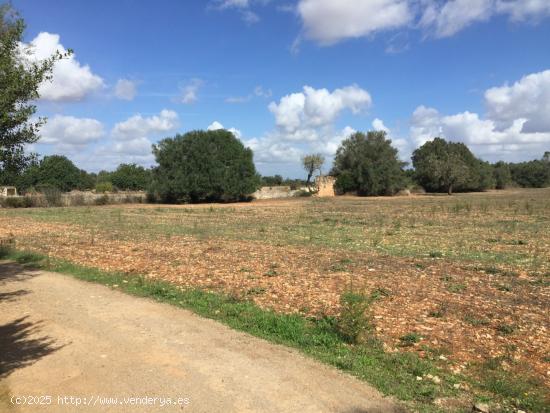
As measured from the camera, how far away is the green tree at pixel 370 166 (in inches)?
2758

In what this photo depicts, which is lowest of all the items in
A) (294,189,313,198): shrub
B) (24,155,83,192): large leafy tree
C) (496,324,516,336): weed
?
(496,324,516,336): weed

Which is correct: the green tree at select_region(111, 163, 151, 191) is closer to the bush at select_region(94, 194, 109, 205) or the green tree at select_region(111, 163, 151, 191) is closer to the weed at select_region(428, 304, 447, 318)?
the bush at select_region(94, 194, 109, 205)

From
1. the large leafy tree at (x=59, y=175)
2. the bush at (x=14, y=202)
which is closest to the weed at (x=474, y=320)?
the bush at (x=14, y=202)

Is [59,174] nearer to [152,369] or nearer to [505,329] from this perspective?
[152,369]

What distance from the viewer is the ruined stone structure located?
234ft

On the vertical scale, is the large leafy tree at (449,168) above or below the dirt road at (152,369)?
above

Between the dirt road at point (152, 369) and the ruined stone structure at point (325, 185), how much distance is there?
6352 cm

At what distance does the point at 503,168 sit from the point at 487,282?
10641 centimetres

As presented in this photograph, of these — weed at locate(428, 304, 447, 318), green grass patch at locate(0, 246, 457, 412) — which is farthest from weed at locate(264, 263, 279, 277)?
weed at locate(428, 304, 447, 318)

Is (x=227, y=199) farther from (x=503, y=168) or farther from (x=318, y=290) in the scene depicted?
(x=503, y=168)

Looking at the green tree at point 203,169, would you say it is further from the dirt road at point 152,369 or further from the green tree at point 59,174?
the dirt road at point 152,369

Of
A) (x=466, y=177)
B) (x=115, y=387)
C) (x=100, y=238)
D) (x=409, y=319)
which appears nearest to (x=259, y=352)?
(x=115, y=387)

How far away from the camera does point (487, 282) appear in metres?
10.5

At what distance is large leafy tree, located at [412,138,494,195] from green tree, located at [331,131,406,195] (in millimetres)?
8067
